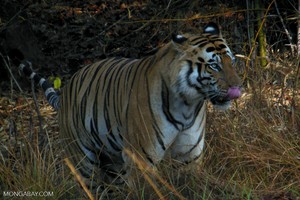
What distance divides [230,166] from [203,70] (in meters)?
0.73

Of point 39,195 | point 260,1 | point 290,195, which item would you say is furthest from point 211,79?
point 260,1

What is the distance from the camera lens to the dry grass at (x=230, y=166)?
4781mm

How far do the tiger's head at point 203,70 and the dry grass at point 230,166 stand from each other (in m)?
0.48

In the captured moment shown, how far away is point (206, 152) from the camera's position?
5707 mm

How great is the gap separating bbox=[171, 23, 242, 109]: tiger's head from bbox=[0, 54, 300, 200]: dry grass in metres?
0.48

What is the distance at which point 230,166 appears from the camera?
17.5 ft

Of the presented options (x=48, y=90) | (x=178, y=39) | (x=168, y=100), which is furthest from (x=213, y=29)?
(x=48, y=90)

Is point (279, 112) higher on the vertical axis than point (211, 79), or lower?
lower

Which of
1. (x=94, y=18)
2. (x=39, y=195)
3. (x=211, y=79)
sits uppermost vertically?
(x=211, y=79)

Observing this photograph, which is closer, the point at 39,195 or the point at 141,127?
the point at 39,195

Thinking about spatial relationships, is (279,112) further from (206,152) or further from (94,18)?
(94,18)

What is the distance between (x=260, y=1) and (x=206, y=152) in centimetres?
333

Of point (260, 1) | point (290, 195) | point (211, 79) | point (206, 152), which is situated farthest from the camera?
point (260, 1)

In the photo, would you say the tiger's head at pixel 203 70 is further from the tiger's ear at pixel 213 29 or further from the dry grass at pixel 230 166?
the dry grass at pixel 230 166
